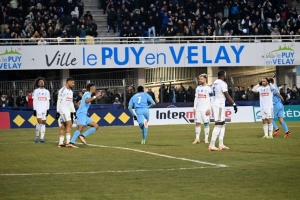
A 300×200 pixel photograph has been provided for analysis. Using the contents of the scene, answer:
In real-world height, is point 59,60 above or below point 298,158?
above

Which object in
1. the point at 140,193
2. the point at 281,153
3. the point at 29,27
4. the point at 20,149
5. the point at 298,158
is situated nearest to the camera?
the point at 140,193

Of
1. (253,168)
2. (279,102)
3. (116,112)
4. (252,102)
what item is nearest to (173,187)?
(253,168)

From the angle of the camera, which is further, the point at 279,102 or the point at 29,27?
the point at 29,27

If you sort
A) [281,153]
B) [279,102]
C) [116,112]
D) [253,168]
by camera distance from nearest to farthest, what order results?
[253,168]
[281,153]
[279,102]
[116,112]

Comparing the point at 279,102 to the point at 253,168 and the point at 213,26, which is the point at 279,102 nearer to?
the point at 253,168

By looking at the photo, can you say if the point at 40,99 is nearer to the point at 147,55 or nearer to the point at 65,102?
the point at 65,102

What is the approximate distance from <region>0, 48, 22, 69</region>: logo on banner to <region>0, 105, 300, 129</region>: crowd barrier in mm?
4439

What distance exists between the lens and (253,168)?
48.3ft

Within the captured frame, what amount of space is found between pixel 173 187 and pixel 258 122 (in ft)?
92.9

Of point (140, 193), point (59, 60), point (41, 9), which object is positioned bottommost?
point (140, 193)

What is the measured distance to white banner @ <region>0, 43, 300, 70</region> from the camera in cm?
4222

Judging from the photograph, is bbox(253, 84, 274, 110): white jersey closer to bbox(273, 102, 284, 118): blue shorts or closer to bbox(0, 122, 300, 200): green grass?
bbox(273, 102, 284, 118): blue shorts

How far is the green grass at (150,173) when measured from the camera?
11.4 metres

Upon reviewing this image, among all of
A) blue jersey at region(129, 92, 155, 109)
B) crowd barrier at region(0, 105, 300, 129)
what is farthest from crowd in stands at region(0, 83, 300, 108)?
blue jersey at region(129, 92, 155, 109)
